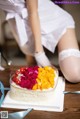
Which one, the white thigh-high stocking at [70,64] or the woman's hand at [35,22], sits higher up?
the woman's hand at [35,22]

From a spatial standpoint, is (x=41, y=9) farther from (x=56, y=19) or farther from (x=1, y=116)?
(x=1, y=116)

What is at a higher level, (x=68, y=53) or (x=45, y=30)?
A: (x=45, y=30)

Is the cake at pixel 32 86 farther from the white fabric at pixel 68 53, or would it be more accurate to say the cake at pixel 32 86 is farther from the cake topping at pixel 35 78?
the white fabric at pixel 68 53

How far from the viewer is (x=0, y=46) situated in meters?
1.72

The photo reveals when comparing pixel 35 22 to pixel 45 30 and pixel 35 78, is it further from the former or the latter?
pixel 35 78

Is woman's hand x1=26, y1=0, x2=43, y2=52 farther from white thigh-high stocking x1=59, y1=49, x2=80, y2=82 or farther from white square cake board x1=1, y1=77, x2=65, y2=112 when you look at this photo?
white square cake board x1=1, y1=77, x2=65, y2=112

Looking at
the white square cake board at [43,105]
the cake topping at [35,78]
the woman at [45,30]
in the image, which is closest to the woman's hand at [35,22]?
the woman at [45,30]

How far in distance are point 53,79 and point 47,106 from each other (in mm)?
132

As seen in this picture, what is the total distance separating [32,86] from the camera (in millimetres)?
941

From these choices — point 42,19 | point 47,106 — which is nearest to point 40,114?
point 47,106

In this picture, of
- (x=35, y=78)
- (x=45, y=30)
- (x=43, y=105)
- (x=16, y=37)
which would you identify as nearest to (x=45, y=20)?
(x=45, y=30)

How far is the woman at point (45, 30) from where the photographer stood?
122cm

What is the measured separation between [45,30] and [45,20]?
6 cm

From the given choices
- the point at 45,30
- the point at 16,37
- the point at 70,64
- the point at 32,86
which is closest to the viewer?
the point at 32,86
